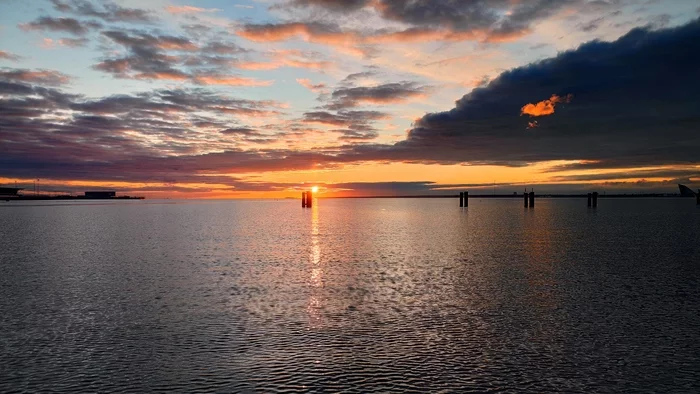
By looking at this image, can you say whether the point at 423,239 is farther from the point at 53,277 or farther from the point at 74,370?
the point at 74,370

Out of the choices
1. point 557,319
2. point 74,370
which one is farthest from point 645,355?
point 74,370

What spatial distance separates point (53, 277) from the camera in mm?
25891

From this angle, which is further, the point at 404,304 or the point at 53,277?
the point at 53,277

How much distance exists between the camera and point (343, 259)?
1323 inches

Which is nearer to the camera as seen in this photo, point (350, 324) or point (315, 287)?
point (350, 324)

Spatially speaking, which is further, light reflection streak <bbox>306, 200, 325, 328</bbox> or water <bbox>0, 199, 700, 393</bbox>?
light reflection streak <bbox>306, 200, 325, 328</bbox>

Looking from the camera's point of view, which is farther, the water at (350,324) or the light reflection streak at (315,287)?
the light reflection streak at (315,287)

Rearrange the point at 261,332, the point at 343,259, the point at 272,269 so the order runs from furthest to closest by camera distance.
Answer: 1. the point at 343,259
2. the point at 272,269
3. the point at 261,332

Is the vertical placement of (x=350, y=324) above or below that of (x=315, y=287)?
above

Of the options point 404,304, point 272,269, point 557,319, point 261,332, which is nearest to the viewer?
point 261,332

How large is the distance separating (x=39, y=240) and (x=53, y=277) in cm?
2492

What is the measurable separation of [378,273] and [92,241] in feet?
101

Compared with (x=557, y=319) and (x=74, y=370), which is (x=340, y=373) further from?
(x=557, y=319)

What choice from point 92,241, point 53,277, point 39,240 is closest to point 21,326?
point 53,277
